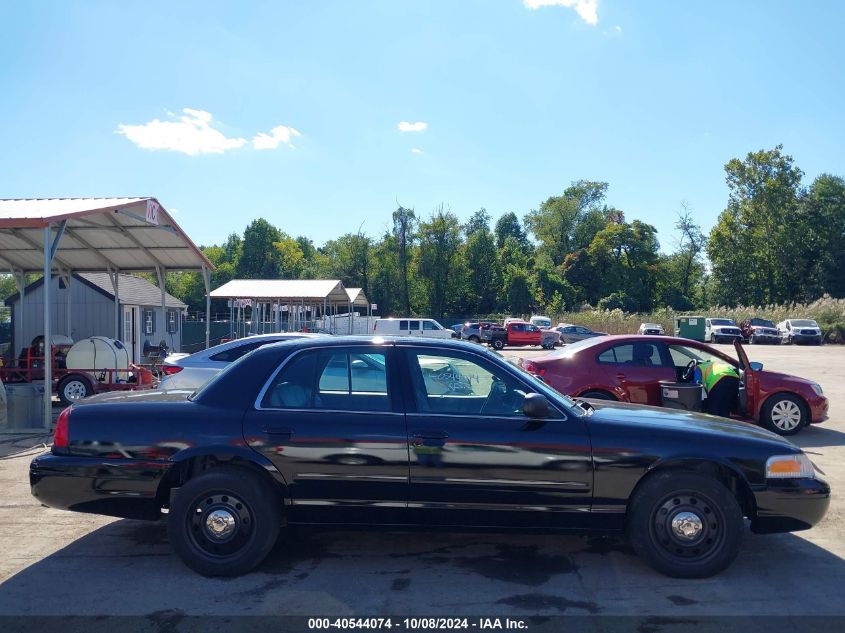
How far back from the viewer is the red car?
9508 mm

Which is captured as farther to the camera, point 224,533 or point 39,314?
point 39,314

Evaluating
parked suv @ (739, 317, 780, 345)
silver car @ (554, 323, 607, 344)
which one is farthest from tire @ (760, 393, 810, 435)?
parked suv @ (739, 317, 780, 345)

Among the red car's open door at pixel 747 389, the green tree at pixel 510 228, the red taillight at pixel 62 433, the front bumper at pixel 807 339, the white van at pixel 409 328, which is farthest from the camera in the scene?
the green tree at pixel 510 228

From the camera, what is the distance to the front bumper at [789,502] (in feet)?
16.2

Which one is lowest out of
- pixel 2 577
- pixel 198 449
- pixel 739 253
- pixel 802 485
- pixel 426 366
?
pixel 2 577

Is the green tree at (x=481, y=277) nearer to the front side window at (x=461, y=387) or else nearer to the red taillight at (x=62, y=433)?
the front side window at (x=461, y=387)

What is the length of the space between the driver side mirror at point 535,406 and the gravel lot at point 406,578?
1.15 m

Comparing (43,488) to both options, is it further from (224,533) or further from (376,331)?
(376,331)

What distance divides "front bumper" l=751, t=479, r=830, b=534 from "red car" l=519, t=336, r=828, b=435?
4.42 m

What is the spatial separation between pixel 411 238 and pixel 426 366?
6343cm

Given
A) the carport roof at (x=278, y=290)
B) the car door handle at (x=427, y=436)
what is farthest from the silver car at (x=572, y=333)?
the car door handle at (x=427, y=436)

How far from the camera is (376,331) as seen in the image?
118 feet

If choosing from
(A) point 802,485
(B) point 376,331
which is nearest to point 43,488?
(A) point 802,485

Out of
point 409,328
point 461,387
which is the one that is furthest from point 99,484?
point 409,328
